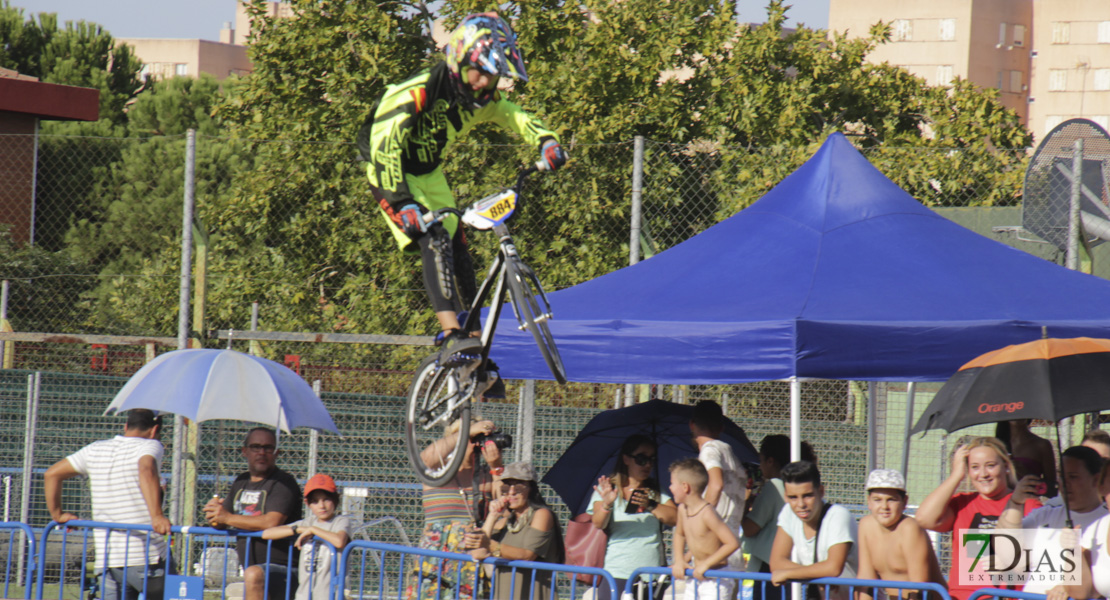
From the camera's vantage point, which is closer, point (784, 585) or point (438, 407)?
point (438, 407)

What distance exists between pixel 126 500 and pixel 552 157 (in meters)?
3.86

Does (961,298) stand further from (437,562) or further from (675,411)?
(437,562)

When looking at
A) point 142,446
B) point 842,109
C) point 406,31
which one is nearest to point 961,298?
point 142,446

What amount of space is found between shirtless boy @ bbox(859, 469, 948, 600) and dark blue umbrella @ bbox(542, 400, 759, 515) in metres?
1.95

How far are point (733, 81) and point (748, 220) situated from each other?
11.8 m

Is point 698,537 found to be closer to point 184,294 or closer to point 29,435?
point 184,294

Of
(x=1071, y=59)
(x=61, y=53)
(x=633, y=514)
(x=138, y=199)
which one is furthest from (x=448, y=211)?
(x=1071, y=59)

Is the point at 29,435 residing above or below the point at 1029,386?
below

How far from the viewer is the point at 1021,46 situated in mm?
74625

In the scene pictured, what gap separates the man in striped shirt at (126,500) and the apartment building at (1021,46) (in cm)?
7096

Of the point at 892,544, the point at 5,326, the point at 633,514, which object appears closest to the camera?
the point at 892,544

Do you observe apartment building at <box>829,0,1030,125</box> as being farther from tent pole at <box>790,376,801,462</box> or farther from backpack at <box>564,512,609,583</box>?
tent pole at <box>790,376,801,462</box>

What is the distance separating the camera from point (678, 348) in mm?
6617

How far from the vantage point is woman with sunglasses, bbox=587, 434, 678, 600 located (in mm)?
6930
